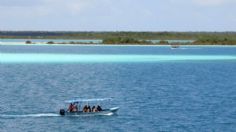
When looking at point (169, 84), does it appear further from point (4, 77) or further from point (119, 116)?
point (119, 116)

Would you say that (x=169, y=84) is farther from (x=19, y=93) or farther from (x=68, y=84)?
(x=19, y=93)

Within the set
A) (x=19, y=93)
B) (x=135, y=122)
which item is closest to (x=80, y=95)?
(x=19, y=93)

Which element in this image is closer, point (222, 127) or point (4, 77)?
point (222, 127)

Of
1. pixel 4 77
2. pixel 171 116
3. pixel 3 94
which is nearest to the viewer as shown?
pixel 171 116

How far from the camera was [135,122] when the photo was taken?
37.1 meters

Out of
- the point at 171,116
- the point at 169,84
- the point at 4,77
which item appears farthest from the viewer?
the point at 4,77

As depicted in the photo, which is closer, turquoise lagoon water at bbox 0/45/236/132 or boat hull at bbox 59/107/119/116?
turquoise lagoon water at bbox 0/45/236/132

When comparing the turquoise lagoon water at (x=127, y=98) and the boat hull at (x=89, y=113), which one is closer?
the turquoise lagoon water at (x=127, y=98)

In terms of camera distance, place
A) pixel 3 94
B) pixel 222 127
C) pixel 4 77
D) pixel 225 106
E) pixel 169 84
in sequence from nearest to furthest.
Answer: pixel 222 127, pixel 225 106, pixel 3 94, pixel 169 84, pixel 4 77

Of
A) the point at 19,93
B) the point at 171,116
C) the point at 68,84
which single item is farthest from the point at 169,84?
the point at 171,116

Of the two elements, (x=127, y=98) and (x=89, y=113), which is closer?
(x=89, y=113)

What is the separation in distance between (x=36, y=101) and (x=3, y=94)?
4580 millimetres

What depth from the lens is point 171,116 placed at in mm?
39031

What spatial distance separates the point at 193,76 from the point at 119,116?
100 ft
